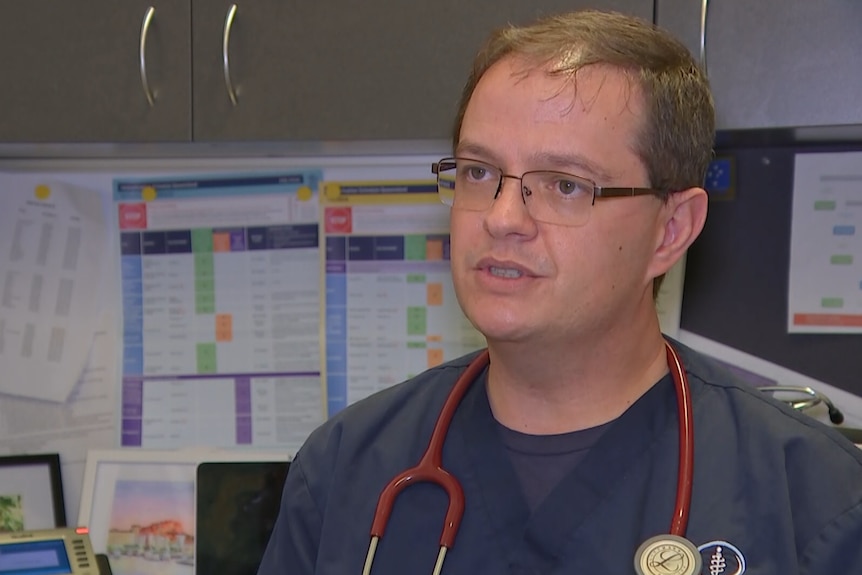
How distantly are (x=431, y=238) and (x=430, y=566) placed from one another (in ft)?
2.49

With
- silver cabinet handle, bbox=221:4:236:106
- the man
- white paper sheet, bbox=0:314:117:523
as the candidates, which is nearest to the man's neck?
the man

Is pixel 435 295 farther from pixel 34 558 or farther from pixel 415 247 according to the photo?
pixel 34 558

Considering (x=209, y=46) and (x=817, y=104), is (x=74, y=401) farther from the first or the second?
(x=817, y=104)

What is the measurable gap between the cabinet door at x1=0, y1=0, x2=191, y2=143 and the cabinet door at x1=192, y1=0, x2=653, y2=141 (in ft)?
0.12

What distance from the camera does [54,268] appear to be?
187 cm

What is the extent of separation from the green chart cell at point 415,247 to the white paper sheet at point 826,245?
1.88 ft

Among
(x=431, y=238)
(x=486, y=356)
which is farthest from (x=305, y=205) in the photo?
(x=486, y=356)

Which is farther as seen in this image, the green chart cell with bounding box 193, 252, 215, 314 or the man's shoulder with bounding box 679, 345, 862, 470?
the green chart cell with bounding box 193, 252, 215, 314

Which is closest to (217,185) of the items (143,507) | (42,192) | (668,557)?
(42,192)

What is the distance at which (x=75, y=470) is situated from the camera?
1.88m

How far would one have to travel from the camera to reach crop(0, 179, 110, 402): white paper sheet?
1.87 meters

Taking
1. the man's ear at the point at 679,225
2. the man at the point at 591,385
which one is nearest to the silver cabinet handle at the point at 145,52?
the man at the point at 591,385

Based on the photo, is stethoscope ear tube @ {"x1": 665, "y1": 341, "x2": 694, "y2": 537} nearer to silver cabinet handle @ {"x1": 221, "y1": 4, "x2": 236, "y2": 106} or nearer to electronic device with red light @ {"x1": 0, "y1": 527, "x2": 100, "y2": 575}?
silver cabinet handle @ {"x1": 221, "y1": 4, "x2": 236, "y2": 106}

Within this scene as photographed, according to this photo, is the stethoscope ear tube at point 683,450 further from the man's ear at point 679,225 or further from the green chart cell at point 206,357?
the green chart cell at point 206,357
